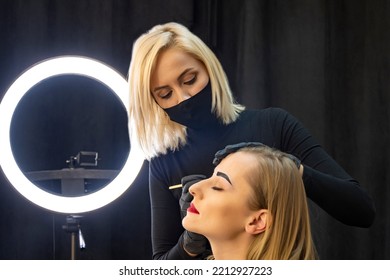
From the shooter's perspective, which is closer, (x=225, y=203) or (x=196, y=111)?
(x=225, y=203)

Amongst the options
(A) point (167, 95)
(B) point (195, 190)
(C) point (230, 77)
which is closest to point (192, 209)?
(B) point (195, 190)

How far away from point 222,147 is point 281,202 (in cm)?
23

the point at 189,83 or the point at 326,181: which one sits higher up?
the point at 189,83

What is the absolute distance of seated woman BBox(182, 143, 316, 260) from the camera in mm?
1142

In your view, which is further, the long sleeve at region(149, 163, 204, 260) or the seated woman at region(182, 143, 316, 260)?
the long sleeve at region(149, 163, 204, 260)

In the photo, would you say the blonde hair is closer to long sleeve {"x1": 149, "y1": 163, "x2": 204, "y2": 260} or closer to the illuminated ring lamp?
long sleeve {"x1": 149, "y1": 163, "x2": 204, "y2": 260}

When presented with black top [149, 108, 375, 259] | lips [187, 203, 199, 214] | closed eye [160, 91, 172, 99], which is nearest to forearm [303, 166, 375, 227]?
black top [149, 108, 375, 259]

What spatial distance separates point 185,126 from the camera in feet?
4.39

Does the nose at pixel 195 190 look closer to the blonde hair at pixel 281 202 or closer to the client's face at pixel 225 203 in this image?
the client's face at pixel 225 203

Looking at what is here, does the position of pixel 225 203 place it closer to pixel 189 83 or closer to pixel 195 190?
pixel 195 190

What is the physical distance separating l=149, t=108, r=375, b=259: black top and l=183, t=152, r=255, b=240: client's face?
0.28 ft
